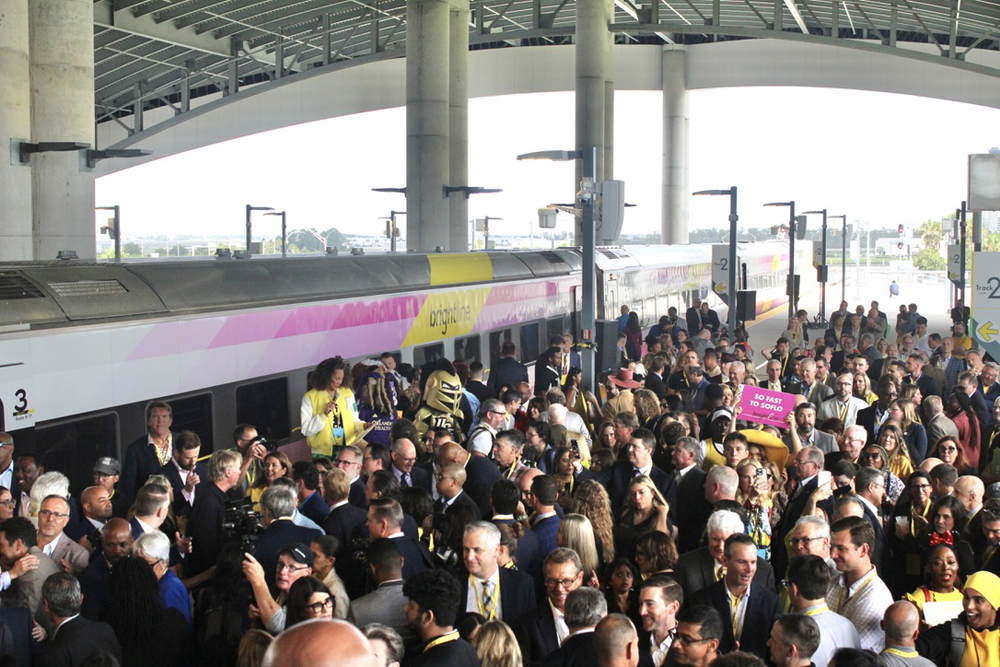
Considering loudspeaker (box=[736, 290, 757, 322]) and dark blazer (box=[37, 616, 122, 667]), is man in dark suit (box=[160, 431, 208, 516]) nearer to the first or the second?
dark blazer (box=[37, 616, 122, 667])

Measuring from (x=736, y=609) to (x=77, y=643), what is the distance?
3.19 m

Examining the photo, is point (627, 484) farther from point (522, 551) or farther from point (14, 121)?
point (14, 121)

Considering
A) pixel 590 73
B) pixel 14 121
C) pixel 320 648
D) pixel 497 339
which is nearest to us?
pixel 320 648

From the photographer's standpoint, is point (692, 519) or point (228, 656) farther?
point (692, 519)

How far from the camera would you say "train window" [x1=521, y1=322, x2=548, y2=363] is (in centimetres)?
1919

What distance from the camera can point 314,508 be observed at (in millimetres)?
7508

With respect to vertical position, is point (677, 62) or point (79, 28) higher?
point (677, 62)

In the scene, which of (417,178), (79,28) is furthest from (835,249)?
(79,28)

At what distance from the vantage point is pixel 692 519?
795 cm

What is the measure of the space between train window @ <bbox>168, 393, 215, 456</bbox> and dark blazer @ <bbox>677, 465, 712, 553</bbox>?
462 centimetres

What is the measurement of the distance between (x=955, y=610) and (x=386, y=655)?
323cm

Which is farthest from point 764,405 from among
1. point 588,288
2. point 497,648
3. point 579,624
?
point 497,648

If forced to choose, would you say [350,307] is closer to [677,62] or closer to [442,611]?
[442,611]

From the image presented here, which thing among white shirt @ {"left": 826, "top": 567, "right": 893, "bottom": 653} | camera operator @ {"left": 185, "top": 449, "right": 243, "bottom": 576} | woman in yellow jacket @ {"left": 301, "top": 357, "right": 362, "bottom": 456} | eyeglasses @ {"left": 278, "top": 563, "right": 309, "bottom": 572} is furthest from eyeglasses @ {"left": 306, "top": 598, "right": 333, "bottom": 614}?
woman in yellow jacket @ {"left": 301, "top": 357, "right": 362, "bottom": 456}
